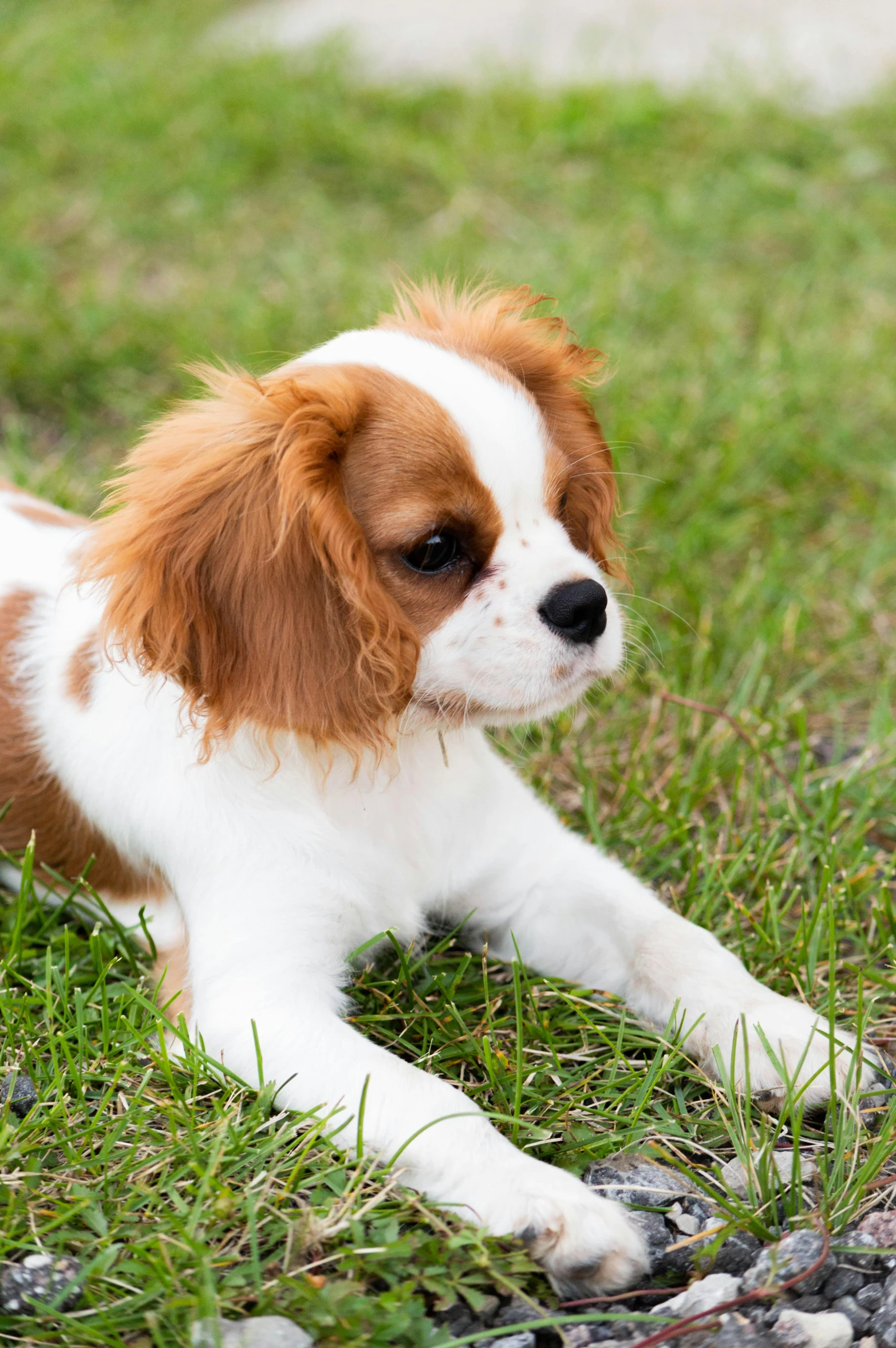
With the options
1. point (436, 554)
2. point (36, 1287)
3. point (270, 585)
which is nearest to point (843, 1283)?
point (36, 1287)

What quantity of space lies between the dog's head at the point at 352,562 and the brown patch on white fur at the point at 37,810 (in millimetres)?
653

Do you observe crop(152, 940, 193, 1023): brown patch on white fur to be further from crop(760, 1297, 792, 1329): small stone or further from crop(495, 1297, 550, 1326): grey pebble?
crop(760, 1297, 792, 1329): small stone

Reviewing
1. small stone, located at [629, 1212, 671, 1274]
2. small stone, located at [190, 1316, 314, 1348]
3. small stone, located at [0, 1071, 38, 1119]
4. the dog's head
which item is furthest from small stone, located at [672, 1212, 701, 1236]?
small stone, located at [0, 1071, 38, 1119]

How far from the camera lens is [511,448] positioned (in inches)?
104

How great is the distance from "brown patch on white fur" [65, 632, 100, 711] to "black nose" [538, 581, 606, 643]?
109 centimetres

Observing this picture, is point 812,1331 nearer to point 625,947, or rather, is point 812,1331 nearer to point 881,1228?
point 881,1228

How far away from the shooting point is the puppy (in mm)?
2514

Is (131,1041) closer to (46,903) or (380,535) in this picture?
(46,903)

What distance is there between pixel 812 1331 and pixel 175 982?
1443 millimetres

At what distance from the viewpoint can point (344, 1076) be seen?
250 cm

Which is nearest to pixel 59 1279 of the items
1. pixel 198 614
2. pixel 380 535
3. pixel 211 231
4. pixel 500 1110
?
pixel 500 1110

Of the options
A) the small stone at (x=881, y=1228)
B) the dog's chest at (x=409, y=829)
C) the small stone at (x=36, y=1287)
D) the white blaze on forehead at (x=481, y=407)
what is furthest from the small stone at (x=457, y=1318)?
the white blaze on forehead at (x=481, y=407)

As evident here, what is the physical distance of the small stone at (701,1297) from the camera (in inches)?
86.5

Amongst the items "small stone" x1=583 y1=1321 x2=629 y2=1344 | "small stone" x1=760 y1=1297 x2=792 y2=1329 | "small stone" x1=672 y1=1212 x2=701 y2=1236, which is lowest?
"small stone" x1=583 y1=1321 x2=629 y2=1344
